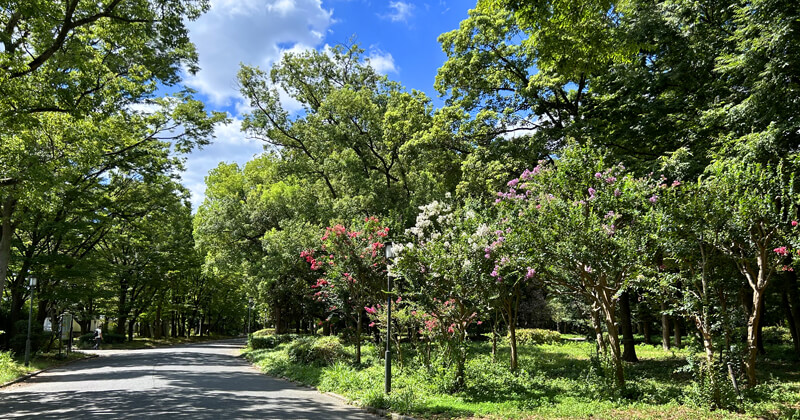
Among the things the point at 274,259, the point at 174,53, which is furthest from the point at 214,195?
the point at 174,53

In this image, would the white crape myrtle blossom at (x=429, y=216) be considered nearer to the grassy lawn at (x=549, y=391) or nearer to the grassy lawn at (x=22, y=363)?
the grassy lawn at (x=549, y=391)

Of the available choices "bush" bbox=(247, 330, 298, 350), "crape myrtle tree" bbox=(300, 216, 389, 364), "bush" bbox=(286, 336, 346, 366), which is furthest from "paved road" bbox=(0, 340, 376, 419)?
"bush" bbox=(247, 330, 298, 350)

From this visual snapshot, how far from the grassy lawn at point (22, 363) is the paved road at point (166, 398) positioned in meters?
0.56

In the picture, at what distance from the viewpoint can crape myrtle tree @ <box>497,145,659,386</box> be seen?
8680 mm

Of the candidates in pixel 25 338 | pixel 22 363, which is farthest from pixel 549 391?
pixel 25 338

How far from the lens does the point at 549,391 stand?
1034cm

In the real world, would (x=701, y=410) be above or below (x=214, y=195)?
below

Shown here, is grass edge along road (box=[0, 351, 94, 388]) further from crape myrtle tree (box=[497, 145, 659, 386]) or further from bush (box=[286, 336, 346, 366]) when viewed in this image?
crape myrtle tree (box=[497, 145, 659, 386])

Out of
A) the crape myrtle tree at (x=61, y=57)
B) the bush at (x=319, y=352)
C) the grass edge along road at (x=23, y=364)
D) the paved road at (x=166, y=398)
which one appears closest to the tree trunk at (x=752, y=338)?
the paved road at (x=166, y=398)

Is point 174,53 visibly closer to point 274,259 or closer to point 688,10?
point 274,259

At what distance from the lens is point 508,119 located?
56.3 ft

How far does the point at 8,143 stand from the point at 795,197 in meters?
18.1

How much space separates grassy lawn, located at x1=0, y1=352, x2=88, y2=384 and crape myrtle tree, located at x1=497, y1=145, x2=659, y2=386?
15713 millimetres

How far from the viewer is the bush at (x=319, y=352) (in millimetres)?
16281
